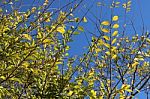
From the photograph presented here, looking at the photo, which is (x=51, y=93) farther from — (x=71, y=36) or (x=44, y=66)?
(x=71, y=36)

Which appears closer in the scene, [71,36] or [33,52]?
[33,52]

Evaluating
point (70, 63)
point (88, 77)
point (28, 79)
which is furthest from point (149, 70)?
point (28, 79)

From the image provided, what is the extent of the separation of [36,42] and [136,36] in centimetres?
776

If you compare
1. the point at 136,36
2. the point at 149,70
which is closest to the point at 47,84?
the point at 136,36

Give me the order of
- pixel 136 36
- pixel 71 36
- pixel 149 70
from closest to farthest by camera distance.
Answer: pixel 71 36 → pixel 136 36 → pixel 149 70

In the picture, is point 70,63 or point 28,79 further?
point 70,63

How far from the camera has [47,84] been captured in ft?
17.8

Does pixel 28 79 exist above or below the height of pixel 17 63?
below

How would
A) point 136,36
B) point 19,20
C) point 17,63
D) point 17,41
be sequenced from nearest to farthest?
point 17,63, point 17,41, point 19,20, point 136,36

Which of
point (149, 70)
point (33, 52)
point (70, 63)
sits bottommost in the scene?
point (149, 70)

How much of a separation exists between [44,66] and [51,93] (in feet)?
1.46

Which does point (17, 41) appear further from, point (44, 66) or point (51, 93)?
point (51, 93)

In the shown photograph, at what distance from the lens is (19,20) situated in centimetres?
589

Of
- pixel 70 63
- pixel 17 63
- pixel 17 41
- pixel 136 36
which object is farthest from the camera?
pixel 136 36
